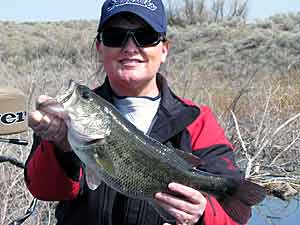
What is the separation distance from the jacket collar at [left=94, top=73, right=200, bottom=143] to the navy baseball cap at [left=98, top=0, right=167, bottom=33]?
26 centimetres

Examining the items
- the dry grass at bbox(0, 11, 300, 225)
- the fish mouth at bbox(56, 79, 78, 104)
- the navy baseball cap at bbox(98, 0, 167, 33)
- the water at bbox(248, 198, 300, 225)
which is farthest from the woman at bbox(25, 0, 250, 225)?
the water at bbox(248, 198, 300, 225)

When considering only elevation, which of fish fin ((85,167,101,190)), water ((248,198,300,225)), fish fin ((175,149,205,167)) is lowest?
water ((248,198,300,225))

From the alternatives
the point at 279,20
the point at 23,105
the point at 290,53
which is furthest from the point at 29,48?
the point at 23,105

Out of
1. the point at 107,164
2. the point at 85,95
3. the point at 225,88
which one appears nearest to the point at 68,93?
the point at 85,95

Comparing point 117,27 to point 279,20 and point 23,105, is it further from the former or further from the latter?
point 279,20

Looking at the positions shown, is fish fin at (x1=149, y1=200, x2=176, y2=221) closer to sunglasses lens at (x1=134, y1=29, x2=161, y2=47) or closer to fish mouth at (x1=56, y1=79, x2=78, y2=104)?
fish mouth at (x1=56, y1=79, x2=78, y2=104)

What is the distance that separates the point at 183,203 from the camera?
2383 millimetres

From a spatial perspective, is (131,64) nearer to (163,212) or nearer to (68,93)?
(68,93)

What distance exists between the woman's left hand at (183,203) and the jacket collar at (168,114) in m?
0.30

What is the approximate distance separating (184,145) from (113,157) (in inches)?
17.4

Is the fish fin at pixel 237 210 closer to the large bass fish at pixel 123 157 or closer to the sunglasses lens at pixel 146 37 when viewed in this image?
the large bass fish at pixel 123 157

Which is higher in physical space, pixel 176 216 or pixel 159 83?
pixel 159 83

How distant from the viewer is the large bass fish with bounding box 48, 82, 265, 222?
7.46 feet

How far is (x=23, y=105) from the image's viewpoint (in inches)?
144
